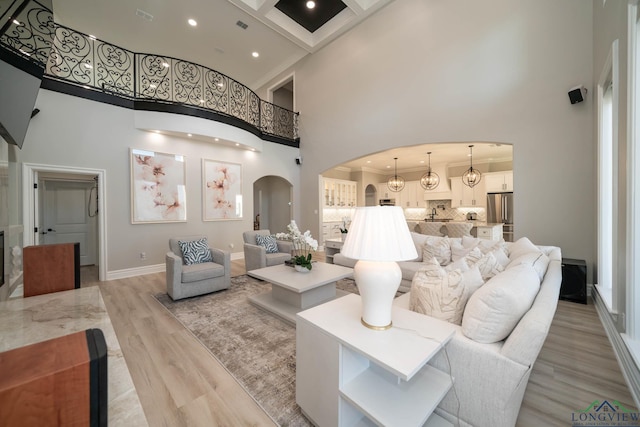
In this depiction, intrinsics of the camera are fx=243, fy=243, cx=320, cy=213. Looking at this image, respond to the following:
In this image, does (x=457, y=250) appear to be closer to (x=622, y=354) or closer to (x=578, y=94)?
(x=622, y=354)

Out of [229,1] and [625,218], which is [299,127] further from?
[625,218]

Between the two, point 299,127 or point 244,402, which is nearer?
point 244,402

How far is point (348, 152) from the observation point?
6.39 metres

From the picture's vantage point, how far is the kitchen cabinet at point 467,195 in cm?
782

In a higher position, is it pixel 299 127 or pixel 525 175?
pixel 299 127

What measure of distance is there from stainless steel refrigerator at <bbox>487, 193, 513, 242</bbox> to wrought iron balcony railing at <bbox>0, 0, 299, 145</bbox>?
20.7 feet

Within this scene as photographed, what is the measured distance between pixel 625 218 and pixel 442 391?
2.23 m

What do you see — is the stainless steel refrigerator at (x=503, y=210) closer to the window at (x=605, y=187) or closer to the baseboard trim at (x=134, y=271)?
the window at (x=605, y=187)

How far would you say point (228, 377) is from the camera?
6.42ft

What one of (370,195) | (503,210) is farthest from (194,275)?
(370,195)

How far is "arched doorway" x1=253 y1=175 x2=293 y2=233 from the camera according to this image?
324 inches

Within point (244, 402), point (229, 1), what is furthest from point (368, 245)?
point (229, 1)

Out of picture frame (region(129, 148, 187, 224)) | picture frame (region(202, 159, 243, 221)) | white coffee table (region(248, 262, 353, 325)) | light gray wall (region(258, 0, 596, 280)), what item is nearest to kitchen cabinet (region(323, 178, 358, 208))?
light gray wall (region(258, 0, 596, 280))

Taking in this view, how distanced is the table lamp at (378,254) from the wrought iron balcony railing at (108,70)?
3.17m
